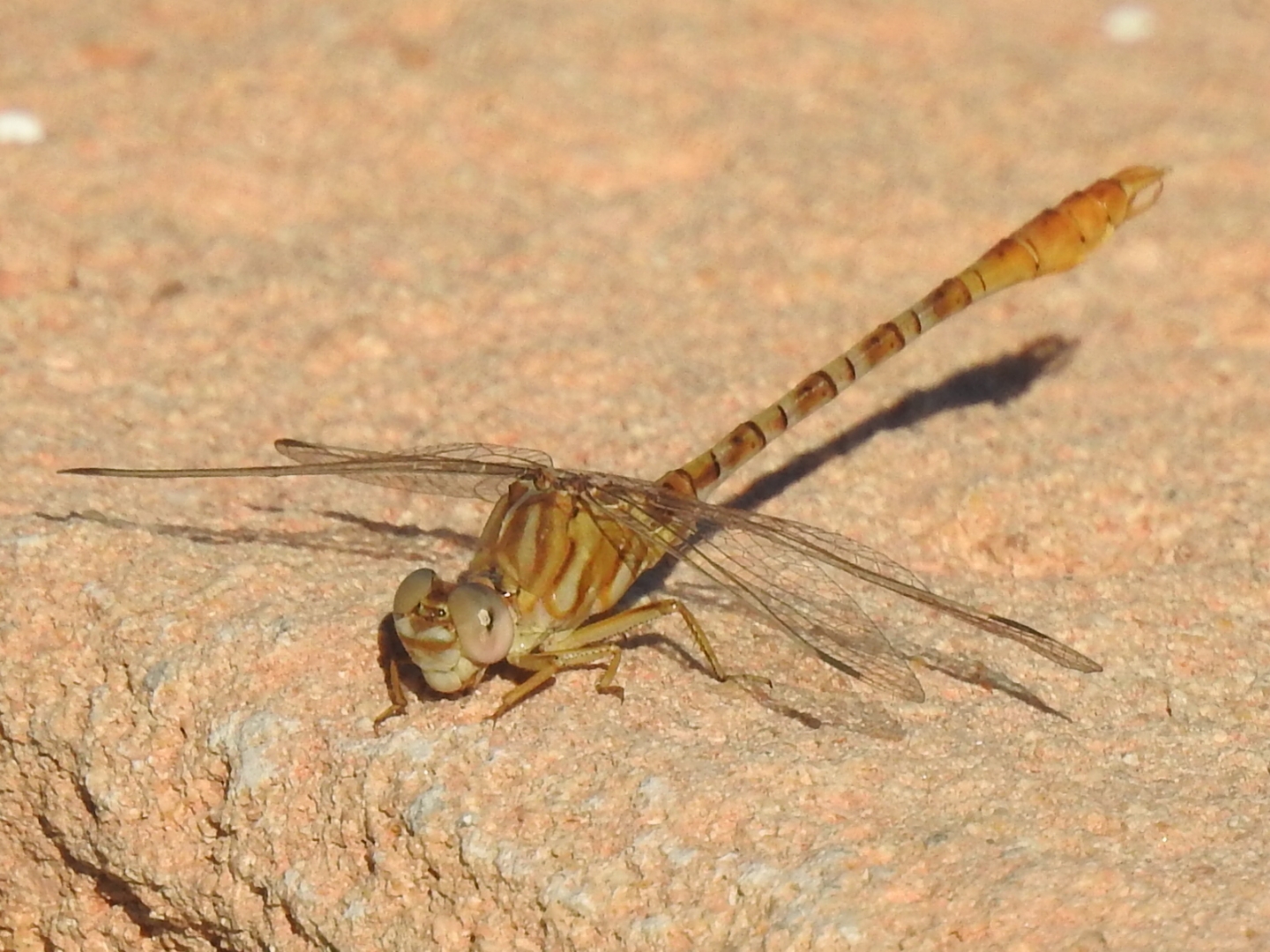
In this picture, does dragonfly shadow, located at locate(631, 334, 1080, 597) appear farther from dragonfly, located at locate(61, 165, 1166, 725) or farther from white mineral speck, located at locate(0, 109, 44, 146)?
white mineral speck, located at locate(0, 109, 44, 146)

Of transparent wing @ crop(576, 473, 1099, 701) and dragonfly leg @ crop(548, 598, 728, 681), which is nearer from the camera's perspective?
transparent wing @ crop(576, 473, 1099, 701)

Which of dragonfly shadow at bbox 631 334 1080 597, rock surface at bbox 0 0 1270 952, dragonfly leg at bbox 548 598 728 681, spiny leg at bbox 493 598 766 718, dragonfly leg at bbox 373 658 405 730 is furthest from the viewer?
dragonfly shadow at bbox 631 334 1080 597

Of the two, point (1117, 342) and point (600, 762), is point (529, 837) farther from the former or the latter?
point (1117, 342)

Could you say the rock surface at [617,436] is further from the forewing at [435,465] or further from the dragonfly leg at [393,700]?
the forewing at [435,465]

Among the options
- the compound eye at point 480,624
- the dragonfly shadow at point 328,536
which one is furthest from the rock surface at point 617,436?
the compound eye at point 480,624

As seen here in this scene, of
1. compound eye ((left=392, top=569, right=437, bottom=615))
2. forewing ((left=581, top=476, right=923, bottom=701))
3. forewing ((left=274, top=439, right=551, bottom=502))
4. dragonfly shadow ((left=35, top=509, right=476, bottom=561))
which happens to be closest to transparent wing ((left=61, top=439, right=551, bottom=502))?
forewing ((left=274, top=439, right=551, bottom=502))

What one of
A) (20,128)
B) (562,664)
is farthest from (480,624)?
(20,128)
